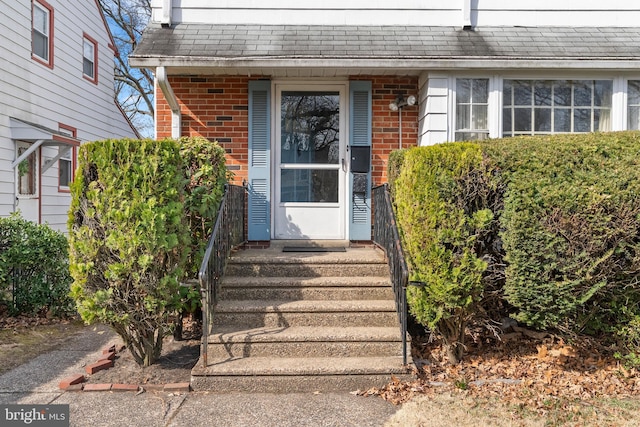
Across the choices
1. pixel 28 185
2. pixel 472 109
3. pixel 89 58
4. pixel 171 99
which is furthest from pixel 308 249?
pixel 89 58

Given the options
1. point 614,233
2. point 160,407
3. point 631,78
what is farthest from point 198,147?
point 631,78

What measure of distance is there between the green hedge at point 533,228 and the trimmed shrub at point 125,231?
2076 mm

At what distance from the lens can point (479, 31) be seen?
20.5 feet

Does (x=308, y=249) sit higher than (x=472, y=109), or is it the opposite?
(x=472, y=109)

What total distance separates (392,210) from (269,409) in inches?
87.4

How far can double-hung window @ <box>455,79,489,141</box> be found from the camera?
232 inches

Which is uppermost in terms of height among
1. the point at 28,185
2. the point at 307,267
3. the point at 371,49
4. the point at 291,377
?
the point at 371,49

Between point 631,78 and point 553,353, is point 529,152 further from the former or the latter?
point 631,78

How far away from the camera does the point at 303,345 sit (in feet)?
13.4

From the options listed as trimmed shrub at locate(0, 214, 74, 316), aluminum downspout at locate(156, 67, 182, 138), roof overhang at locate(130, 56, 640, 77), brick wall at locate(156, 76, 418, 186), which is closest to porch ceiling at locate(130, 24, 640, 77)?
roof overhang at locate(130, 56, 640, 77)

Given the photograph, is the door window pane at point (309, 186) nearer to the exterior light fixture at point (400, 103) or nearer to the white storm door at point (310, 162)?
the white storm door at point (310, 162)

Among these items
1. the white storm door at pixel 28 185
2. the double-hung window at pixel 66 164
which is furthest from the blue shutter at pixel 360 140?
the double-hung window at pixel 66 164

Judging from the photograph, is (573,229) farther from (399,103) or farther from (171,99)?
(171,99)

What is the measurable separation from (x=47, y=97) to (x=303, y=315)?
27.2 ft
